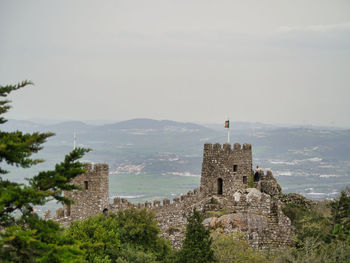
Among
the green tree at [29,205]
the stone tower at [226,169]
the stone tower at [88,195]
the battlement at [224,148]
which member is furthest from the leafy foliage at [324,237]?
the green tree at [29,205]

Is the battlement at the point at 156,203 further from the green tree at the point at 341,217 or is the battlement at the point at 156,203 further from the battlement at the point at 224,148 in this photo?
the green tree at the point at 341,217

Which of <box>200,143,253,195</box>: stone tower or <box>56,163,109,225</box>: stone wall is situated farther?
<box>200,143,253,195</box>: stone tower

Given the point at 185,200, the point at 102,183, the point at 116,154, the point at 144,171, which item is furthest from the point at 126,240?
the point at 116,154

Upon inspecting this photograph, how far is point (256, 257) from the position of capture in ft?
93.1

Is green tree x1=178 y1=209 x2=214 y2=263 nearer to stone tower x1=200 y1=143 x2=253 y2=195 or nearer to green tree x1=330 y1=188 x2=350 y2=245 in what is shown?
green tree x1=330 y1=188 x2=350 y2=245

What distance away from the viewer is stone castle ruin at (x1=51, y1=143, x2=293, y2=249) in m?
32.5

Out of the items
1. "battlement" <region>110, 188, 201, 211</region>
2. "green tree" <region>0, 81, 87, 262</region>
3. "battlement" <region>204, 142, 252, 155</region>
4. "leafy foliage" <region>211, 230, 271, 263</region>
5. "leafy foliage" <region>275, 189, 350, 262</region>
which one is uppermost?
"battlement" <region>204, 142, 252, 155</region>

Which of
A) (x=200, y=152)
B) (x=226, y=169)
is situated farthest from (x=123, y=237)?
(x=200, y=152)

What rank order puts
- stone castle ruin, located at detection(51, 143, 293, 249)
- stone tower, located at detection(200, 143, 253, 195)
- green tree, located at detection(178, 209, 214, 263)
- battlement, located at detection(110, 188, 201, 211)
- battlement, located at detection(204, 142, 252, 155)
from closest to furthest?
green tree, located at detection(178, 209, 214, 263) → stone castle ruin, located at detection(51, 143, 293, 249) → battlement, located at detection(110, 188, 201, 211) → stone tower, located at detection(200, 143, 253, 195) → battlement, located at detection(204, 142, 252, 155)

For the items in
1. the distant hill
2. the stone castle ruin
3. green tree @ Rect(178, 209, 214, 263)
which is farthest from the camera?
the distant hill

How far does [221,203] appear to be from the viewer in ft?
121

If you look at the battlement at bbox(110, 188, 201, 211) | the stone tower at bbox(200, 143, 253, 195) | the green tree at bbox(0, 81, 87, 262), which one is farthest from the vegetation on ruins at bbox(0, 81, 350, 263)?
the stone tower at bbox(200, 143, 253, 195)

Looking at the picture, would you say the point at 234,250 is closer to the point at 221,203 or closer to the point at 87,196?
the point at 221,203

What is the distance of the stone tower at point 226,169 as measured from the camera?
3853 cm
